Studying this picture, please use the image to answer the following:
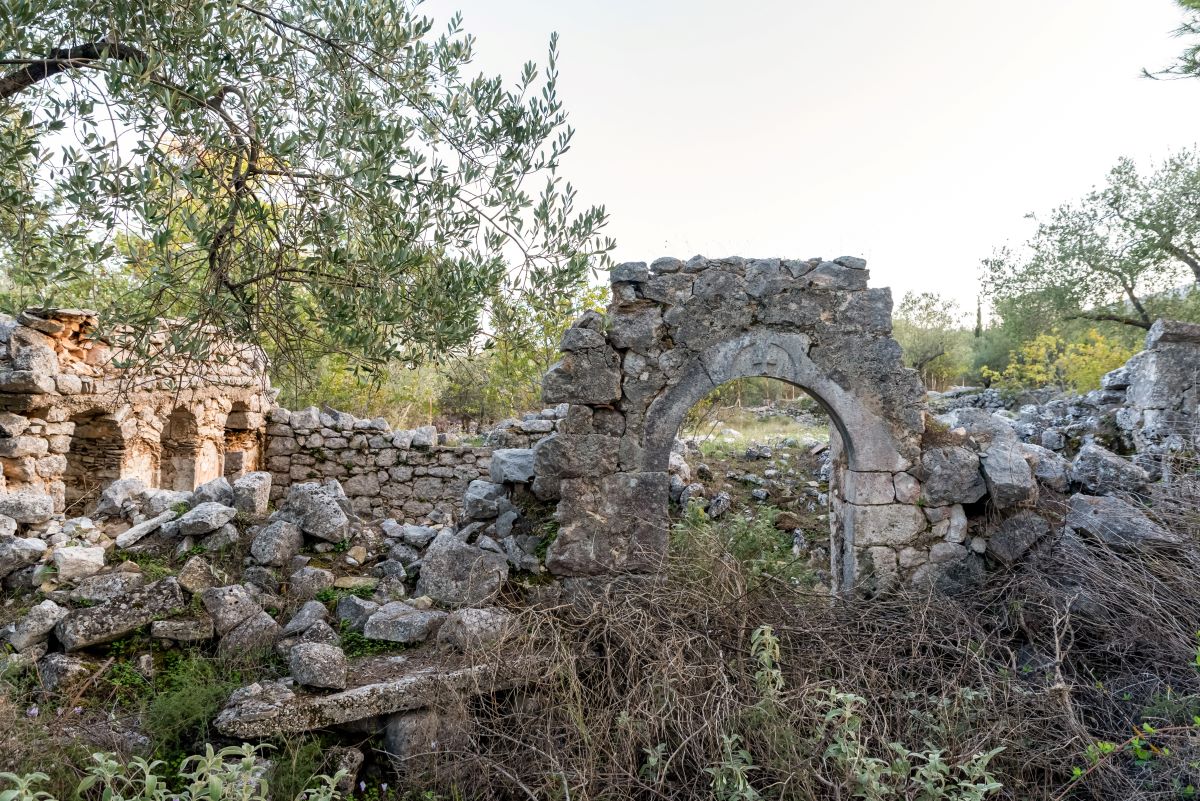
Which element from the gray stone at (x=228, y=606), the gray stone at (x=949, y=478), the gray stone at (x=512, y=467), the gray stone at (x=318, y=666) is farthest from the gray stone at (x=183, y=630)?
the gray stone at (x=949, y=478)

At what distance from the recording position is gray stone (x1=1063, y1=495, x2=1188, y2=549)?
452cm

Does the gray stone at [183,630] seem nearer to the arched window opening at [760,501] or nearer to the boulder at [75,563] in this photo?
the boulder at [75,563]

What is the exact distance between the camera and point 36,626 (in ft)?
13.3

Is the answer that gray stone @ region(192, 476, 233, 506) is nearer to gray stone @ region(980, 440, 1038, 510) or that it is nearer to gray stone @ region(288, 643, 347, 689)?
gray stone @ region(288, 643, 347, 689)

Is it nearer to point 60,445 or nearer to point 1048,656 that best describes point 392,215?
point 1048,656

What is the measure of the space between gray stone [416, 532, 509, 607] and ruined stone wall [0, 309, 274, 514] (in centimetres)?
288

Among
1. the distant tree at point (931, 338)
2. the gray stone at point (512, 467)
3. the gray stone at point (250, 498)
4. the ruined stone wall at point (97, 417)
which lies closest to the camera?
the gray stone at point (250, 498)

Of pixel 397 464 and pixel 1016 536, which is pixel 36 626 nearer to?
pixel 1016 536

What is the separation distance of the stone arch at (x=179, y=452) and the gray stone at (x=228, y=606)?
21.6ft

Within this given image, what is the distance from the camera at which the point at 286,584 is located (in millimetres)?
4824

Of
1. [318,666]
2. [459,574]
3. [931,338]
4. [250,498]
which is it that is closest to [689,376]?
[459,574]

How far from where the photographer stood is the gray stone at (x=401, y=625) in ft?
14.4

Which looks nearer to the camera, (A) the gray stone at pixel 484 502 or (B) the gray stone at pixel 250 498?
(B) the gray stone at pixel 250 498

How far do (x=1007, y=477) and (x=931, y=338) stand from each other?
27.9m
